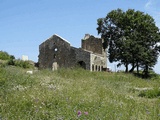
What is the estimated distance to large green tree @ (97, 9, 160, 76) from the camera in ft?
135

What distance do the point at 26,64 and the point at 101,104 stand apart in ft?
80.8

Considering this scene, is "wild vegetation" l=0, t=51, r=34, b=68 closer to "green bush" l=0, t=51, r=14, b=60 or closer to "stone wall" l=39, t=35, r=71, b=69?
"green bush" l=0, t=51, r=14, b=60

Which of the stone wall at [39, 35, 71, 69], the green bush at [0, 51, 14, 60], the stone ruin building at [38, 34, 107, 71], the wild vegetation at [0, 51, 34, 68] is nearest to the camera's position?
the wild vegetation at [0, 51, 34, 68]

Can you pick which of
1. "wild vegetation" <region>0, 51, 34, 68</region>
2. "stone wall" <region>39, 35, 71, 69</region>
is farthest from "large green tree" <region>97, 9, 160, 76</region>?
"wild vegetation" <region>0, 51, 34, 68</region>

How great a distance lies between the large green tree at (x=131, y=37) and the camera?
4119cm

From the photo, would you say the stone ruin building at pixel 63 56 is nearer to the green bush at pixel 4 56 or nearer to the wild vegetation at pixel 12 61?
the green bush at pixel 4 56

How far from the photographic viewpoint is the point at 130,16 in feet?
139

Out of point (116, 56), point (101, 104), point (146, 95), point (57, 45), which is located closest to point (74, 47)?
point (57, 45)

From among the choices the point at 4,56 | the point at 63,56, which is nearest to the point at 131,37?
the point at 63,56

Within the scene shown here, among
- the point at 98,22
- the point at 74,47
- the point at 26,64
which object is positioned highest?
the point at 98,22

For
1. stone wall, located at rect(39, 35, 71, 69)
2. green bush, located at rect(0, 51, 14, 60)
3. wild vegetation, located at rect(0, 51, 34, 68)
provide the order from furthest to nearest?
1. stone wall, located at rect(39, 35, 71, 69)
2. green bush, located at rect(0, 51, 14, 60)
3. wild vegetation, located at rect(0, 51, 34, 68)

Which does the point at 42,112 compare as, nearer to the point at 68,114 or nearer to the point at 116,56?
the point at 68,114

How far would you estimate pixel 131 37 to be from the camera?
137ft

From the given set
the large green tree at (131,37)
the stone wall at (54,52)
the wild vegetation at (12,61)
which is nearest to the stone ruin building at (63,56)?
the stone wall at (54,52)
